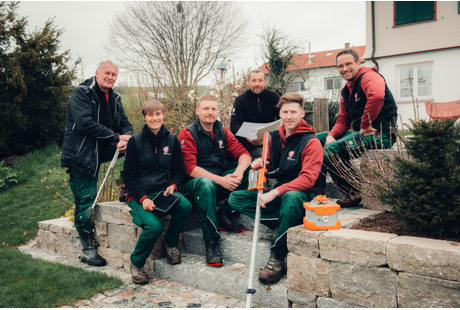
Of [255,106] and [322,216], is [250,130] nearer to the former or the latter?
[255,106]

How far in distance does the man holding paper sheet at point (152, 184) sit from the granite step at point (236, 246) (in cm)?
25

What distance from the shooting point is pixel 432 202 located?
225 cm

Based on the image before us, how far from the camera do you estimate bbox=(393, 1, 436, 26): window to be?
424 inches

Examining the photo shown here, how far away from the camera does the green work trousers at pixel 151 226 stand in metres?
3.11

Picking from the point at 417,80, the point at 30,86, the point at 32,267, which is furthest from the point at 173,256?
the point at 417,80

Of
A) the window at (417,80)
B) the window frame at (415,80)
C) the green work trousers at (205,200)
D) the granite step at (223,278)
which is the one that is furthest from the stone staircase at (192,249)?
the window at (417,80)

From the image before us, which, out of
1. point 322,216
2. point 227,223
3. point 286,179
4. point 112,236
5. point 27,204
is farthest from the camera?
point 27,204

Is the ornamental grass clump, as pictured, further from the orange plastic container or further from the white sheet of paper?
the white sheet of paper

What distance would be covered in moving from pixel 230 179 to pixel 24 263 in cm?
238


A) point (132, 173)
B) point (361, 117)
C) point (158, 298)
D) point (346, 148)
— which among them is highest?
point (361, 117)

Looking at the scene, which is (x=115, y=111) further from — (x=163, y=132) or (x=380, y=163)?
(x=380, y=163)

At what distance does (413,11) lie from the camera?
11039 millimetres

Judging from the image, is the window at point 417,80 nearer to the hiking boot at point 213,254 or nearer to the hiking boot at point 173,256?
the hiking boot at point 213,254

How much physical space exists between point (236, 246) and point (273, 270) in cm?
57
